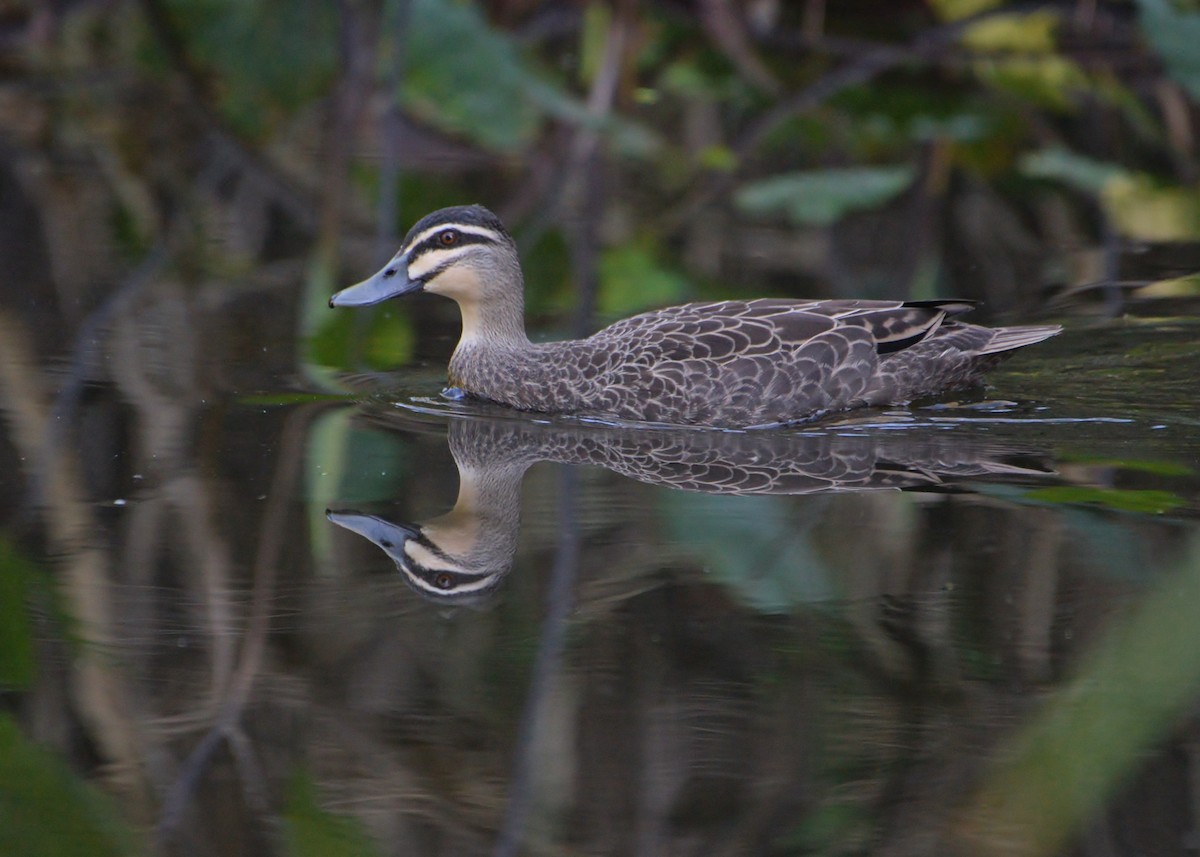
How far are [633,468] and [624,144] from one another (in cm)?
773

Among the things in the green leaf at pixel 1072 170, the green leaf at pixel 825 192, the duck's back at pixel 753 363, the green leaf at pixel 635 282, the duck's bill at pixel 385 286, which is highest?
the green leaf at pixel 1072 170

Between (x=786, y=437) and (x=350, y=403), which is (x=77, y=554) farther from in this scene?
(x=786, y=437)

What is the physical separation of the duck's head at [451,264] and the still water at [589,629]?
0.73 m

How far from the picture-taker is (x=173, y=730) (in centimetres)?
525

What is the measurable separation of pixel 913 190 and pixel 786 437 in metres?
6.97

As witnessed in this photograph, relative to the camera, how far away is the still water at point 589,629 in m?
4.82


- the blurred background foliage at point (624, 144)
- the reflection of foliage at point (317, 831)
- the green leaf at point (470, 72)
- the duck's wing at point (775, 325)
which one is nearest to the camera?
the reflection of foliage at point (317, 831)

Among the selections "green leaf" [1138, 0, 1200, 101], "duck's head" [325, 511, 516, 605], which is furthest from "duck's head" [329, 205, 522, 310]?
"green leaf" [1138, 0, 1200, 101]

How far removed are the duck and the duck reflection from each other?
0.72ft

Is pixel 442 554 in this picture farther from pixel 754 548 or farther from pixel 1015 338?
pixel 1015 338

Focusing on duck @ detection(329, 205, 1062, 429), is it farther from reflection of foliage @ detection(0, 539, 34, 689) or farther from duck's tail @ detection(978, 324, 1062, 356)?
reflection of foliage @ detection(0, 539, 34, 689)

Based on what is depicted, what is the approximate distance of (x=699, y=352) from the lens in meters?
9.01

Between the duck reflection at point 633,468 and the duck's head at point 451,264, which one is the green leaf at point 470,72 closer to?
the duck's head at point 451,264

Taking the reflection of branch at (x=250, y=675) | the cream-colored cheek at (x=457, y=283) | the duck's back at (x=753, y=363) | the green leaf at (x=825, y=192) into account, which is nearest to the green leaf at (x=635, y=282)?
the green leaf at (x=825, y=192)
